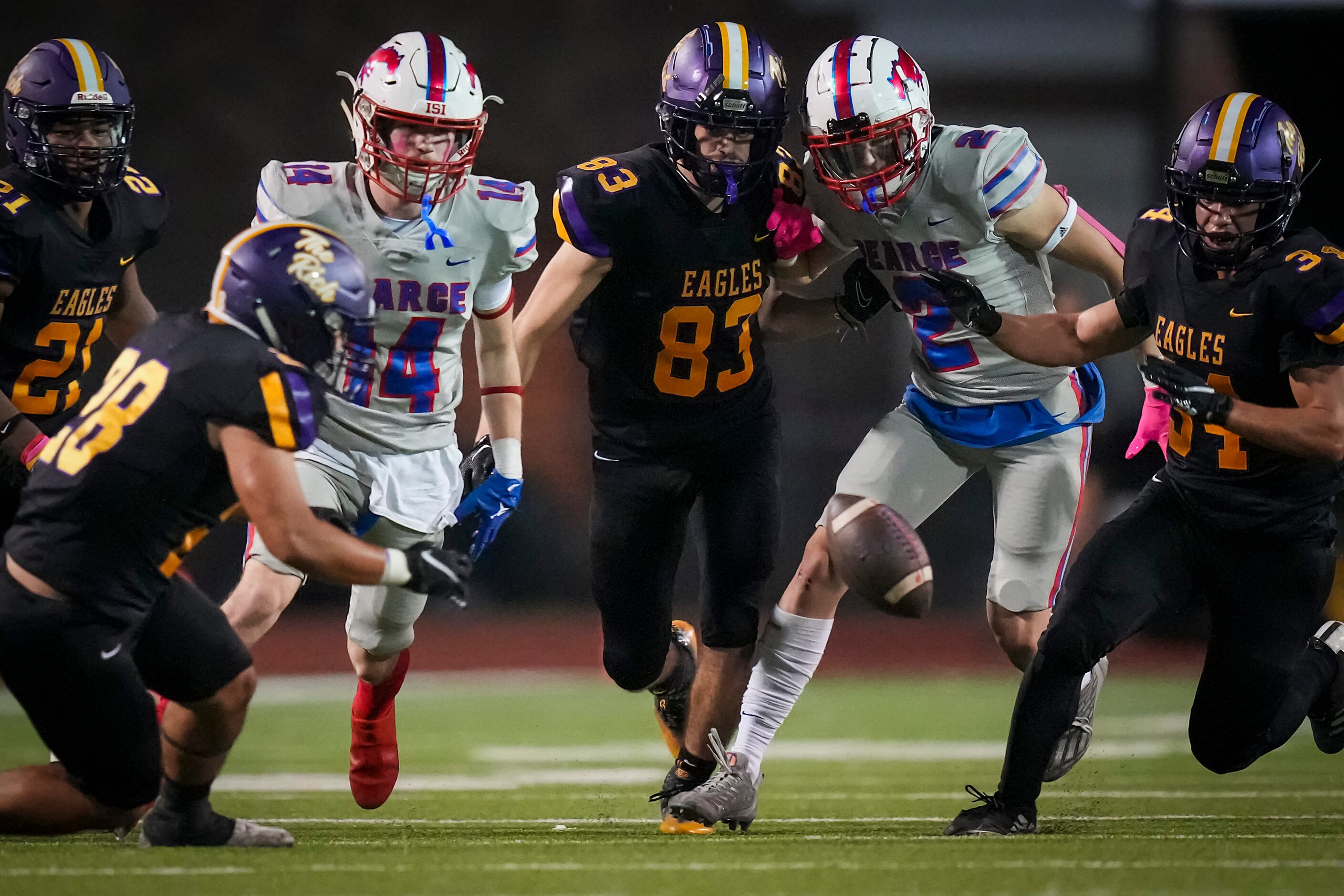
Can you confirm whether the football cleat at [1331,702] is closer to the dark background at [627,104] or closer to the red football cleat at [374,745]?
the red football cleat at [374,745]

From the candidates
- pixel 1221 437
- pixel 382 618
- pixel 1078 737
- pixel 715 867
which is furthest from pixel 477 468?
pixel 1221 437

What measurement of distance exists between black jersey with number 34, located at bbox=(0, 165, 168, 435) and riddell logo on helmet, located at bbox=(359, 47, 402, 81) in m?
0.82

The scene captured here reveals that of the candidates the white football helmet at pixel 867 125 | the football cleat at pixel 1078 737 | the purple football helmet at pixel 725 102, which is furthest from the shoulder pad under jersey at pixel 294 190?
the football cleat at pixel 1078 737

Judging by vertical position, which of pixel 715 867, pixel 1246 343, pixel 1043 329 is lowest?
pixel 715 867

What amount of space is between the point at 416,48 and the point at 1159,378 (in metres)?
1.97

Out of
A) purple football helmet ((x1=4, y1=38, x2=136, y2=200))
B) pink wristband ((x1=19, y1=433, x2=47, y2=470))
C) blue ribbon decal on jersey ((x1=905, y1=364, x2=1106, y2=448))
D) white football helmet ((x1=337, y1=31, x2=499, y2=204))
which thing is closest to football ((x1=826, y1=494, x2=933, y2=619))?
blue ribbon decal on jersey ((x1=905, y1=364, x2=1106, y2=448))

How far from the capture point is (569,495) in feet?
30.1

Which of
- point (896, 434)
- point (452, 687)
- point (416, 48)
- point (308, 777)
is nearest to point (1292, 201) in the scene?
point (896, 434)

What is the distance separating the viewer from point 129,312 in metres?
4.41

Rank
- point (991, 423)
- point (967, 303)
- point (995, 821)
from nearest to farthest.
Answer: point (995, 821)
point (967, 303)
point (991, 423)

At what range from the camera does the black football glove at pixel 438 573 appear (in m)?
3.09

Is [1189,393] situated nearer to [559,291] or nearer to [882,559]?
[882,559]

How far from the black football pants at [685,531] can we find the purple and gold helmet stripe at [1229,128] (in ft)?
4.33

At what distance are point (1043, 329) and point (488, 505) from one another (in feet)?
5.03
